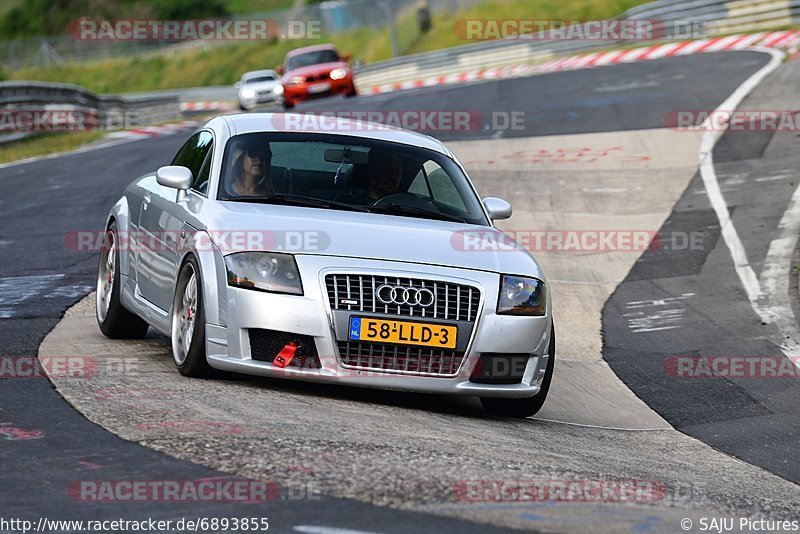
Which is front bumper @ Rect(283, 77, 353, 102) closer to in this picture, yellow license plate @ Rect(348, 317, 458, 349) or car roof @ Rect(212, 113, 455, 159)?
car roof @ Rect(212, 113, 455, 159)

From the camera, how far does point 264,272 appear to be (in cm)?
692

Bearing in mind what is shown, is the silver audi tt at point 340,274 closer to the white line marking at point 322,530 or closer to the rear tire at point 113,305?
the rear tire at point 113,305

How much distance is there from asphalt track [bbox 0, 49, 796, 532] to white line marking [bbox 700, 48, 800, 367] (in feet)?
1.07

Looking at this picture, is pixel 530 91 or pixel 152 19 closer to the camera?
pixel 530 91

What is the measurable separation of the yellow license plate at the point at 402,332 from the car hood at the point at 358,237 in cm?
33

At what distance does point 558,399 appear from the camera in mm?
8586

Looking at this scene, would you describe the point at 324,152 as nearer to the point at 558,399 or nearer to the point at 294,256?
the point at 294,256

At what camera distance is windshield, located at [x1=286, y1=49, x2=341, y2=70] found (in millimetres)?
37844

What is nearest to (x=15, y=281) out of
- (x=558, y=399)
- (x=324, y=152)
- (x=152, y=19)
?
(x=324, y=152)

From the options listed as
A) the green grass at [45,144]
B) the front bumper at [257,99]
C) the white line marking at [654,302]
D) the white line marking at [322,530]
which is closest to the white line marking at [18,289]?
the white line marking at [654,302]

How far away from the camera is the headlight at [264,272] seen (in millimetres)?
6863

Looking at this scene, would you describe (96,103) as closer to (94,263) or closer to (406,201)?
(94,263)

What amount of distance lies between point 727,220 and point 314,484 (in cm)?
1069

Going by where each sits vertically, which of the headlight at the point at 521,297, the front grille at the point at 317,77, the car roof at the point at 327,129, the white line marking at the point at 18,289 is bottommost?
the white line marking at the point at 18,289
